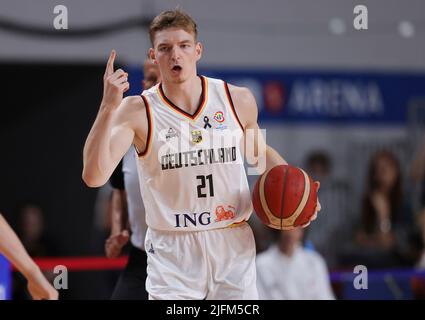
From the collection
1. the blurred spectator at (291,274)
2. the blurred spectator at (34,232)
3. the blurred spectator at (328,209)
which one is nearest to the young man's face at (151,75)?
the blurred spectator at (291,274)

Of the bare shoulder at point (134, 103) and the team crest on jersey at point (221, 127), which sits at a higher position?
the bare shoulder at point (134, 103)

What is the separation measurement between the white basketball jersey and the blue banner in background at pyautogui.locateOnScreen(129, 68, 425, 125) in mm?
5092

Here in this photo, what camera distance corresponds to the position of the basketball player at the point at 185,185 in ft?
Answer: 15.1

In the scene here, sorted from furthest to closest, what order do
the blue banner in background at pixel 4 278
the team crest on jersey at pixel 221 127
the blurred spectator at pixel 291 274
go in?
the blurred spectator at pixel 291 274 < the blue banner in background at pixel 4 278 < the team crest on jersey at pixel 221 127

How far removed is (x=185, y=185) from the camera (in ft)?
15.1

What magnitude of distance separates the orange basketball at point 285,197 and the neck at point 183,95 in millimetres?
546

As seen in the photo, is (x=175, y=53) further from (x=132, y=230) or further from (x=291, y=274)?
(x=291, y=274)

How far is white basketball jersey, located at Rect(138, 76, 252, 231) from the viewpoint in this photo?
461 centimetres

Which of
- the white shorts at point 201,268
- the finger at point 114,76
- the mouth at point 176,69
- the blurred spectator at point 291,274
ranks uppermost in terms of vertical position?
the mouth at point 176,69

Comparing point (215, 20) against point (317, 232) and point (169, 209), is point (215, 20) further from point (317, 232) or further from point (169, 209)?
point (169, 209)

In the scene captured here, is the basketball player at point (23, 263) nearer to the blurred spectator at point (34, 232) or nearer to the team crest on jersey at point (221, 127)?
the team crest on jersey at point (221, 127)

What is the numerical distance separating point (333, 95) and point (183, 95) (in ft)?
18.0

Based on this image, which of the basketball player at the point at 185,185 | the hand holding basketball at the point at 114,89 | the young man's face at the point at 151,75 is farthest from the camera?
the young man's face at the point at 151,75
